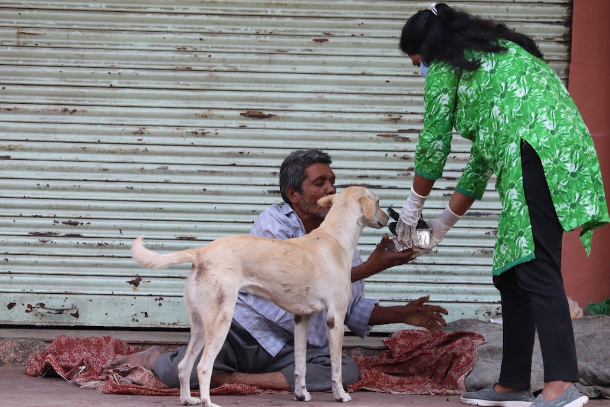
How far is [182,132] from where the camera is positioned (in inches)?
236

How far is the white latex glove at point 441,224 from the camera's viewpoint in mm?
4266

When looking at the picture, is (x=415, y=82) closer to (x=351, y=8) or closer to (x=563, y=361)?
(x=351, y=8)

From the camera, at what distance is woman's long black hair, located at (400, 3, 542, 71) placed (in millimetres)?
3668

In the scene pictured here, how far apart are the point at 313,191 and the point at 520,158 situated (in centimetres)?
141

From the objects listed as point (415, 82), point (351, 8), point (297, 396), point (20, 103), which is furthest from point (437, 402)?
point (20, 103)

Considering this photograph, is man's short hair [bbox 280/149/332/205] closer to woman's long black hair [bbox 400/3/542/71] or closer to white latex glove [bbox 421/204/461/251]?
white latex glove [bbox 421/204/461/251]

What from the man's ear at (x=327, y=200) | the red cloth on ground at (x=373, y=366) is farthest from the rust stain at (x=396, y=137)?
the man's ear at (x=327, y=200)

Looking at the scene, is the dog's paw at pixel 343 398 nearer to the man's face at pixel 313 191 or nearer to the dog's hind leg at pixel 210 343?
the dog's hind leg at pixel 210 343

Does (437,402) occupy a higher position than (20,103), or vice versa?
(20,103)

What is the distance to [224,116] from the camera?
602cm

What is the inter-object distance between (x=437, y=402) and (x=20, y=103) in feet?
12.4

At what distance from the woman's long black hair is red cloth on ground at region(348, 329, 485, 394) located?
5.90ft

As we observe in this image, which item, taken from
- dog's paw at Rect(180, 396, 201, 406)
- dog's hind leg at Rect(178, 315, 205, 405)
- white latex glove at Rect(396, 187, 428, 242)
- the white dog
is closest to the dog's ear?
the white dog

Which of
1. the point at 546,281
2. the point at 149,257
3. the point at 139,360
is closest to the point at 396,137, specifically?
the point at 139,360
